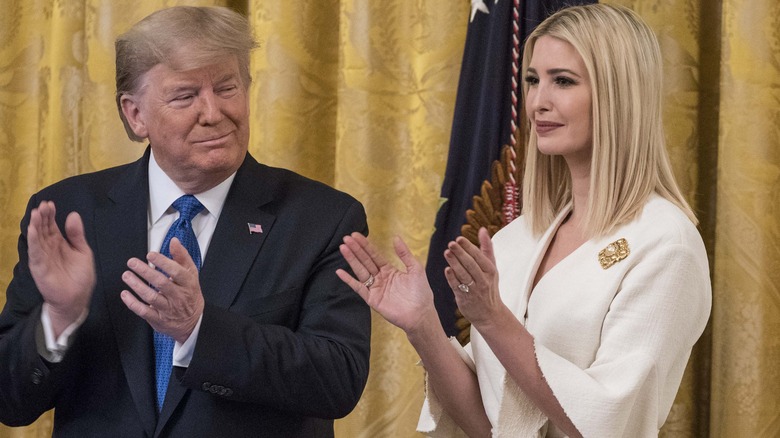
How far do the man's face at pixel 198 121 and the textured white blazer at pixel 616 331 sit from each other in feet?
2.29

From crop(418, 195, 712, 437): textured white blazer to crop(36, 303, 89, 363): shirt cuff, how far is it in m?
0.86

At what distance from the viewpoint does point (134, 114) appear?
2355mm

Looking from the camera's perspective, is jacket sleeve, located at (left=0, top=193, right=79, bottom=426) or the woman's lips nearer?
jacket sleeve, located at (left=0, top=193, right=79, bottom=426)

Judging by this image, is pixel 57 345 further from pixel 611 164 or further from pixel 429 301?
pixel 611 164

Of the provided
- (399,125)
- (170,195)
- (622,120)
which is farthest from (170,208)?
(399,125)

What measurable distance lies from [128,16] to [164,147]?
1530mm

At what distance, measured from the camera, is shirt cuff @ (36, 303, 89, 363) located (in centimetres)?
201

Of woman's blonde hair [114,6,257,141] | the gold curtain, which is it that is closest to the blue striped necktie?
woman's blonde hair [114,6,257,141]

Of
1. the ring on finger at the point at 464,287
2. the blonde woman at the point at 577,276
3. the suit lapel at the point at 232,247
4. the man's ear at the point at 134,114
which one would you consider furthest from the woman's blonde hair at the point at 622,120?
the man's ear at the point at 134,114

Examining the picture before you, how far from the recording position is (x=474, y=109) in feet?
10.5

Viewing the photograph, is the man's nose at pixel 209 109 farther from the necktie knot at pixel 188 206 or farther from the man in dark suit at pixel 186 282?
the necktie knot at pixel 188 206

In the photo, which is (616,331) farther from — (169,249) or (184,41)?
(184,41)

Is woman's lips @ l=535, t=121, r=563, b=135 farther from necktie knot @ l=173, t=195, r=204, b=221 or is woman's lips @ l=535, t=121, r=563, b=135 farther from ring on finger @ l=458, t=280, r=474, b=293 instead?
necktie knot @ l=173, t=195, r=204, b=221

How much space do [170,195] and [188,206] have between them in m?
0.06
